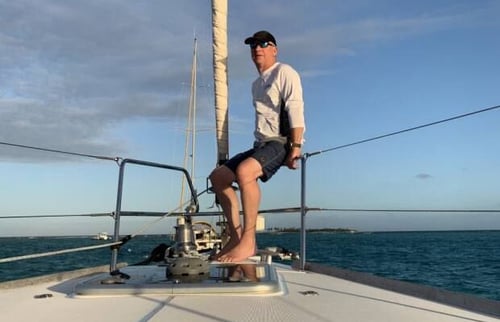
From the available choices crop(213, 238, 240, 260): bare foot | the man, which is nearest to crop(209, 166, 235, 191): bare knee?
the man

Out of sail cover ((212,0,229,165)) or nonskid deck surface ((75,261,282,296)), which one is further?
sail cover ((212,0,229,165))

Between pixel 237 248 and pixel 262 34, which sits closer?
pixel 237 248

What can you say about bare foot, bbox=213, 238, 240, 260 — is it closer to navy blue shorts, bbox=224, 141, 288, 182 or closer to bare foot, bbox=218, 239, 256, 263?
bare foot, bbox=218, 239, 256, 263

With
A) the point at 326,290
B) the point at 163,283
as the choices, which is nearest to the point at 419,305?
the point at 326,290

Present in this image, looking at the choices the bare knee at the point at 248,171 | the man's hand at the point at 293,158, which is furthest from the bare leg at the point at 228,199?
the man's hand at the point at 293,158

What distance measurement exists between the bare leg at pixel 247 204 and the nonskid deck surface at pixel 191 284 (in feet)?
1.89

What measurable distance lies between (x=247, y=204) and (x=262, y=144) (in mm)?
436

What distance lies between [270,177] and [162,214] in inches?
33.6

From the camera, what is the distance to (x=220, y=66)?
4711 millimetres

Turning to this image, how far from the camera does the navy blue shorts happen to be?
3.49 metres

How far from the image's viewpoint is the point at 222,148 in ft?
15.4

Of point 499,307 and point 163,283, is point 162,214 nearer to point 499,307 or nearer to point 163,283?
point 163,283

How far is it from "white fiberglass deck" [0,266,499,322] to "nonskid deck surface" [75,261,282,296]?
0.03m

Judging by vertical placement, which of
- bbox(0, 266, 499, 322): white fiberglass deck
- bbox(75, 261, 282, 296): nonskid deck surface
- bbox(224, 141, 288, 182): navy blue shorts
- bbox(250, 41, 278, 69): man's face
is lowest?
bbox(0, 266, 499, 322): white fiberglass deck
